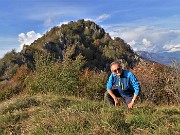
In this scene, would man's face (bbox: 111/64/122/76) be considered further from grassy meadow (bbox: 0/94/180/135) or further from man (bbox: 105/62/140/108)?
grassy meadow (bbox: 0/94/180/135)

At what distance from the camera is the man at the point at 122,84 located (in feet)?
33.0

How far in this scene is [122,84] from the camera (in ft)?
34.0

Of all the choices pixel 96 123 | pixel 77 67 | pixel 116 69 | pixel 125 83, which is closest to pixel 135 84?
pixel 125 83

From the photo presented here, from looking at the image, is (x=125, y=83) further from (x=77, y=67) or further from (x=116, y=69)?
(x=77, y=67)

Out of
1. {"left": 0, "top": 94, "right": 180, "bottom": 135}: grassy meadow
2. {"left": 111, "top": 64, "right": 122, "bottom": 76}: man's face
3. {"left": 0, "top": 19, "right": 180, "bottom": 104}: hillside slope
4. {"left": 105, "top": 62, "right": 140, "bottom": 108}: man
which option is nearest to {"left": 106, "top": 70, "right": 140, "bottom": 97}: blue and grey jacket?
{"left": 105, "top": 62, "right": 140, "bottom": 108}: man

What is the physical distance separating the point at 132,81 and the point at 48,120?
2783 millimetres

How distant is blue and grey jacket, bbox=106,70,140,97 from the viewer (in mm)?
10094

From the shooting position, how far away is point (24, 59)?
82125 millimetres

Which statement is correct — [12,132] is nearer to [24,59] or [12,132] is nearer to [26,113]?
[26,113]

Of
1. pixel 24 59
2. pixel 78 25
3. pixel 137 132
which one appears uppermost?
pixel 78 25

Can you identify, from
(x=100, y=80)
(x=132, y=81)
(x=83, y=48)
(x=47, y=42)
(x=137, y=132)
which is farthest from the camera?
(x=83, y=48)

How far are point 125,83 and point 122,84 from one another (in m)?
Answer: 0.10

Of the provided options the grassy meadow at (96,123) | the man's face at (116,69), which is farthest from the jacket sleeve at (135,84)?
the grassy meadow at (96,123)

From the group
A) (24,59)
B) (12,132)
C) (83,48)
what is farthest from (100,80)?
(83,48)
